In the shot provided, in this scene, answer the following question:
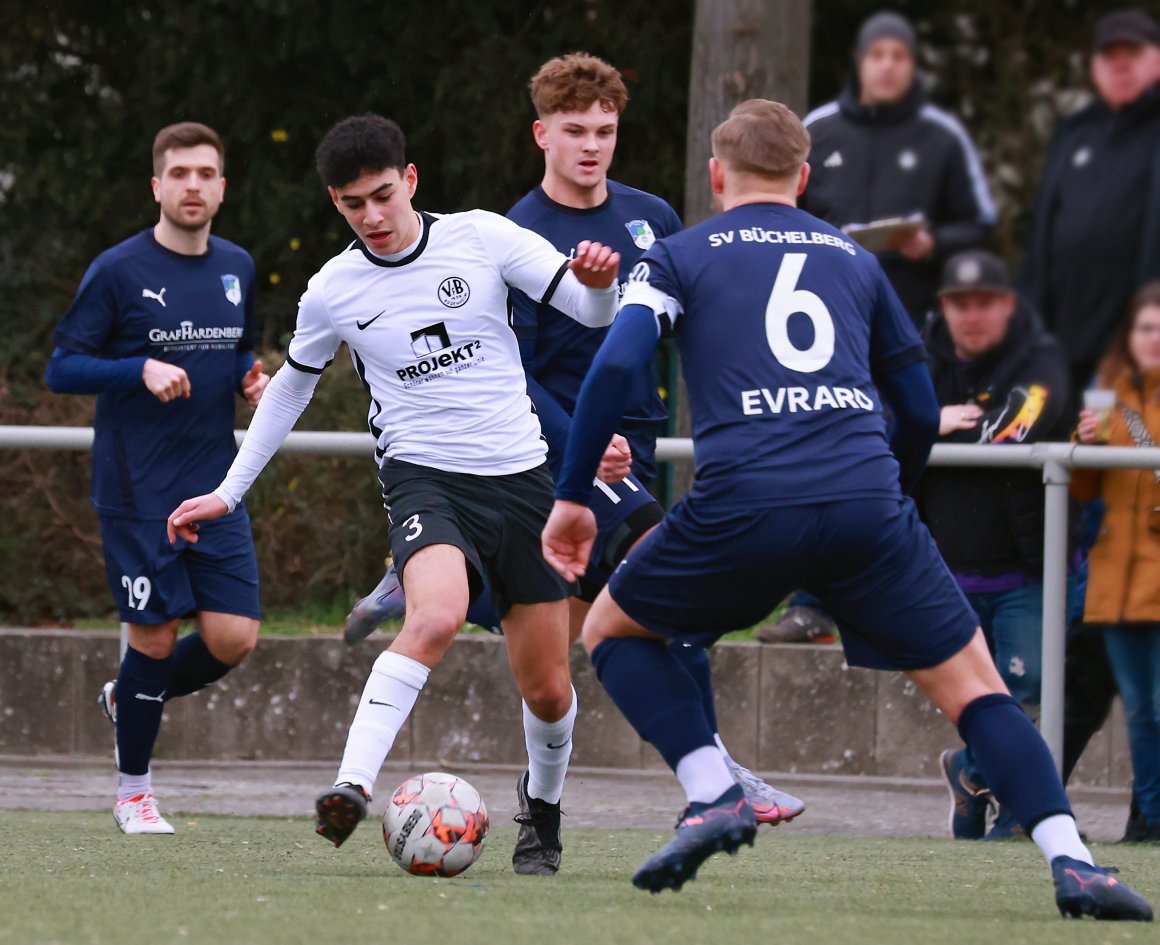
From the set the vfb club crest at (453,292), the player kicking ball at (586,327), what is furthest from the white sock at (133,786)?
the vfb club crest at (453,292)

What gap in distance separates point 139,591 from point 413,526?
219 centimetres

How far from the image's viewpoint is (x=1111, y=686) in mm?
8062

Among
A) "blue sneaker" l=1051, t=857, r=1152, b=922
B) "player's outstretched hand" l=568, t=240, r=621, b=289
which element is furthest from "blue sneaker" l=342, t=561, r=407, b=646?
"blue sneaker" l=1051, t=857, r=1152, b=922

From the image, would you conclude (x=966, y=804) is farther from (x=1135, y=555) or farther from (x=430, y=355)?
(x=430, y=355)

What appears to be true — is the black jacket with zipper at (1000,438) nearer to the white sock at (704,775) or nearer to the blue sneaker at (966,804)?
the blue sneaker at (966,804)

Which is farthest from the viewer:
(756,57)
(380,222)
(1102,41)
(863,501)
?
(756,57)

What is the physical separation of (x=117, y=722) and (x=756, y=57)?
4.68 meters

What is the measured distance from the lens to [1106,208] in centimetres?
827

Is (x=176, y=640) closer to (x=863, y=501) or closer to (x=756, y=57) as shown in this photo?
(x=863, y=501)

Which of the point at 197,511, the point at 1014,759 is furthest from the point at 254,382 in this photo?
the point at 1014,759

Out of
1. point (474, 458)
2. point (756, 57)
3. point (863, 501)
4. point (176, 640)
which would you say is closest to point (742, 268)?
point (863, 501)

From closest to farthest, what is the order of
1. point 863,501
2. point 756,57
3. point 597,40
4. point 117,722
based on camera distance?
point 863,501 < point 117,722 < point 756,57 < point 597,40

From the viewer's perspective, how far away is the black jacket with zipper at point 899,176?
861 centimetres

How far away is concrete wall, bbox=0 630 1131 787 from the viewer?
9.10 m
